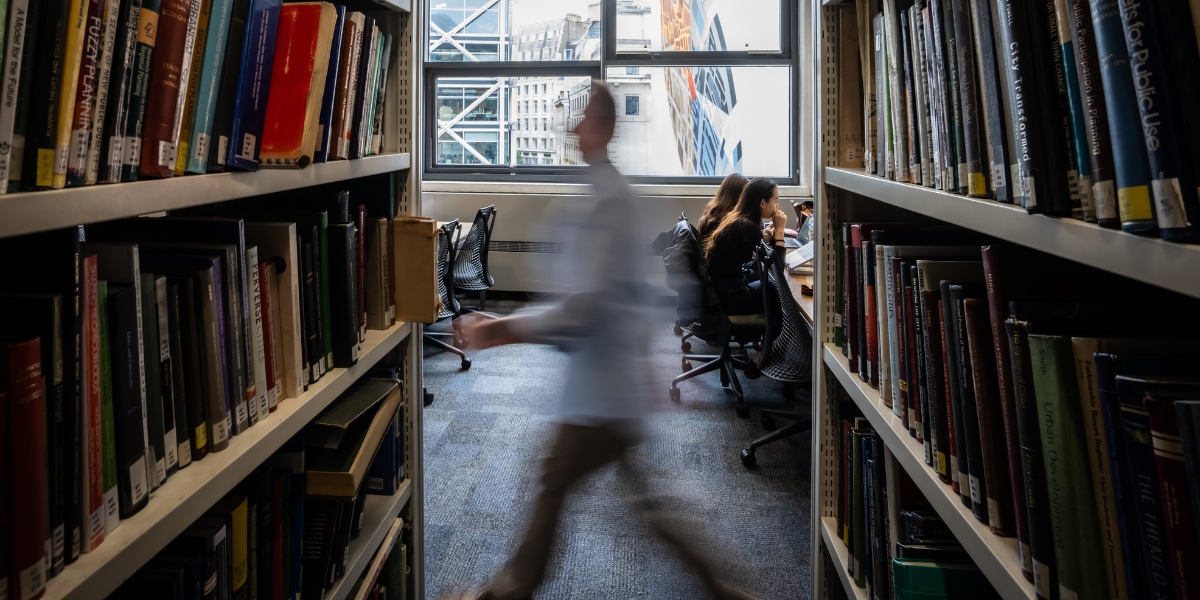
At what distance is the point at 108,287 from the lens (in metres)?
0.89

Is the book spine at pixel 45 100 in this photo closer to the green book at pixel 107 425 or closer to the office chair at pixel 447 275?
the green book at pixel 107 425

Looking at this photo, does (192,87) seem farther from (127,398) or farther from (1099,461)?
(1099,461)

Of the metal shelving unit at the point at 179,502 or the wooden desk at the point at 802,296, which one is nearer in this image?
the metal shelving unit at the point at 179,502

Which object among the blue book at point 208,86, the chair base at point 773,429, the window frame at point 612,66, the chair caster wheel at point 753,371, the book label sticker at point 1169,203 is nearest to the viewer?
the book label sticker at point 1169,203

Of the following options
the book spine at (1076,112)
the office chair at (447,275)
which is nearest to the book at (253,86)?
the book spine at (1076,112)

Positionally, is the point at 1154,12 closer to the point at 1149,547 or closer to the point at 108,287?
the point at 1149,547

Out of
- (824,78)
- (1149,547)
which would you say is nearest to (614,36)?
(824,78)

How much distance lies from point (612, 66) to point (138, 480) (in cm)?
590

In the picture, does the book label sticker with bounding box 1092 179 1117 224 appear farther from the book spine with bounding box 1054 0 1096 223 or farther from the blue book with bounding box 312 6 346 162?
the blue book with bounding box 312 6 346 162

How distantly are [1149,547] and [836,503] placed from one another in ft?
3.87

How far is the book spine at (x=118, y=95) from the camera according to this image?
85cm

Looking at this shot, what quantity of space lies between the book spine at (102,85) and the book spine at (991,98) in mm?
937

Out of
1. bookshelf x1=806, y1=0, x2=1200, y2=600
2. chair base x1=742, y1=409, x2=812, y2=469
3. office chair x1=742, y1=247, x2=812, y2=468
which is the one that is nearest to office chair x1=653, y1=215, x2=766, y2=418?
chair base x1=742, y1=409, x2=812, y2=469

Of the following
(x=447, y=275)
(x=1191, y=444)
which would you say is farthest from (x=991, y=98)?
(x=447, y=275)
